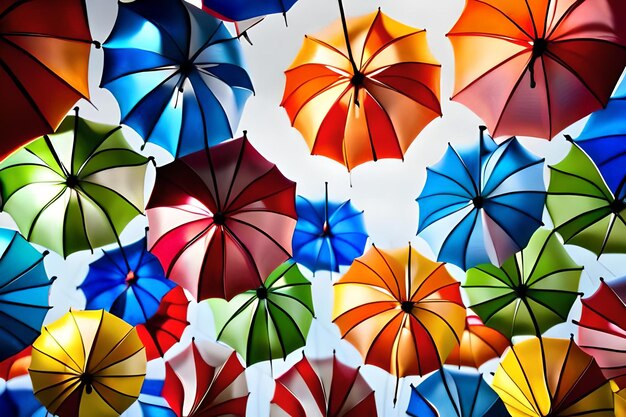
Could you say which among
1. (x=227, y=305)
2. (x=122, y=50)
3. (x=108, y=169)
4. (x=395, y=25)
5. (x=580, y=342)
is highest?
(x=395, y=25)

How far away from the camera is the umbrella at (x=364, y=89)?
7.95 meters

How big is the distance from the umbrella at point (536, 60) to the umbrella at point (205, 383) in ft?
19.5

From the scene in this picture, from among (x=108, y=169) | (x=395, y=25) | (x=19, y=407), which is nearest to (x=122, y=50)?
(x=108, y=169)

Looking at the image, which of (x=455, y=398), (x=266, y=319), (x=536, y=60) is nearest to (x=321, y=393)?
(x=266, y=319)


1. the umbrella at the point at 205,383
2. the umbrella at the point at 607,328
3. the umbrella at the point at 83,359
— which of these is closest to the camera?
the umbrella at the point at 83,359

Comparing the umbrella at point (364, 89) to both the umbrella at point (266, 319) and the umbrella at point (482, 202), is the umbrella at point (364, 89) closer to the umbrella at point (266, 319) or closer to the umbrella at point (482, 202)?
the umbrella at point (482, 202)

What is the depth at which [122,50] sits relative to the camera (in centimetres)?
769

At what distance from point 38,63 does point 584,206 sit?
8.13 m

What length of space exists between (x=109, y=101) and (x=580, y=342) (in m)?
9.23

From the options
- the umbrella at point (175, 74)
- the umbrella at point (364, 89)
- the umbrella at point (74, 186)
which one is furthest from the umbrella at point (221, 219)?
the umbrella at point (364, 89)

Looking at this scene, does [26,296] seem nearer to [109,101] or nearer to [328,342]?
[109,101]

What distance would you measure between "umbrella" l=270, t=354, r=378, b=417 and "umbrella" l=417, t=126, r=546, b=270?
2.79 m

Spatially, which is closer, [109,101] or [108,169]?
[108,169]

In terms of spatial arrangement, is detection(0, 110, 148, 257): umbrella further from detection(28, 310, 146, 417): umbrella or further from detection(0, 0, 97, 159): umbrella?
detection(0, 0, 97, 159): umbrella
